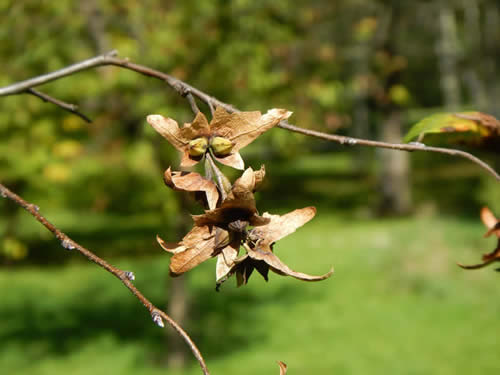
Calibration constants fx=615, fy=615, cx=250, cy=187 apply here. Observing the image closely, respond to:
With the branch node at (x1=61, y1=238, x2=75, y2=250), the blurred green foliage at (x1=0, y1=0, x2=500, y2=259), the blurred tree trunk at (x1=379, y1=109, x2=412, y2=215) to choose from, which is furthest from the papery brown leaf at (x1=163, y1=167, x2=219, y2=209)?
the blurred tree trunk at (x1=379, y1=109, x2=412, y2=215)

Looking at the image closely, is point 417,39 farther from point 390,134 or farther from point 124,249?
point 124,249

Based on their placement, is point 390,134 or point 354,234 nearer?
point 354,234

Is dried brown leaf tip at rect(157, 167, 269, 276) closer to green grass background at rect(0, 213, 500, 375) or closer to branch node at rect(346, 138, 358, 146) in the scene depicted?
branch node at rect(346, 138, 358, 146)

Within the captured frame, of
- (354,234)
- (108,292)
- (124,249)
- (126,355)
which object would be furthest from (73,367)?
(354,234)

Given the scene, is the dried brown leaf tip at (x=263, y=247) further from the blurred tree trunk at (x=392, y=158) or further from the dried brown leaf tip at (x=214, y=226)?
the blurred tree trunk at (x=392, y=158)

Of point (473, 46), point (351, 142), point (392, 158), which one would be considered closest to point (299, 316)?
point (392, 158)

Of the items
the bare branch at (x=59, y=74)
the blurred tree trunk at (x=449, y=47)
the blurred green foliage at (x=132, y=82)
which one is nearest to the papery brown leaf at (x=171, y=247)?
the bare branch at (x=59, y=74)
